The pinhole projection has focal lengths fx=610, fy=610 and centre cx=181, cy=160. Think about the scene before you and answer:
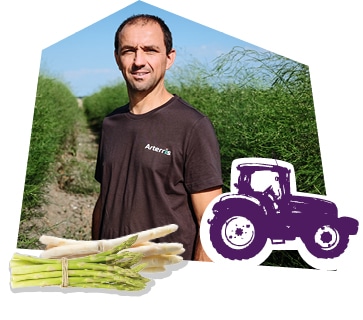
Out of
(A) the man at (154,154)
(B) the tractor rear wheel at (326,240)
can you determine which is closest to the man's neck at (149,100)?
(A) the man at (154,154)

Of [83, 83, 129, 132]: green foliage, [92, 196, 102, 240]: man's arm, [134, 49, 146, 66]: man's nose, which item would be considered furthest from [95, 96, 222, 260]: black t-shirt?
[83, 83, 129, 132]: green foliage

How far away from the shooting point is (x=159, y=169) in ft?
9.01

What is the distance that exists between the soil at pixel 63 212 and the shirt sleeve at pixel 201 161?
1.31m

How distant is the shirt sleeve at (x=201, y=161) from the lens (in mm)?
2701

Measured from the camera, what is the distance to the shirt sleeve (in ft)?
8.86

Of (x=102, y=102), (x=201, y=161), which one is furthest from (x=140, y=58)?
(x=102, y=102)

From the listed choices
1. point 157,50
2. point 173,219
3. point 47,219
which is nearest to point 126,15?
point 157,50

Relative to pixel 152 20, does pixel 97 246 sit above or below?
below

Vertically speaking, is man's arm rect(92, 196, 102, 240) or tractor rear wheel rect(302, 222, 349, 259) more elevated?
man's arm rect(92, 196, 102, 240)

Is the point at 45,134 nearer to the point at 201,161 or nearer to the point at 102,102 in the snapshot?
the point at 201,161

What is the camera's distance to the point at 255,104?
3.58 m

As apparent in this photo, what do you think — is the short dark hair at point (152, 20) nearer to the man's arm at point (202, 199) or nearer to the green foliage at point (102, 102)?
the man's arm at point (202, 199)

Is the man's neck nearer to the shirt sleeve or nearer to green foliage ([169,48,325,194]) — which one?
the shirt sleeve

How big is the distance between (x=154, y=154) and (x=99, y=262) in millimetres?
545
